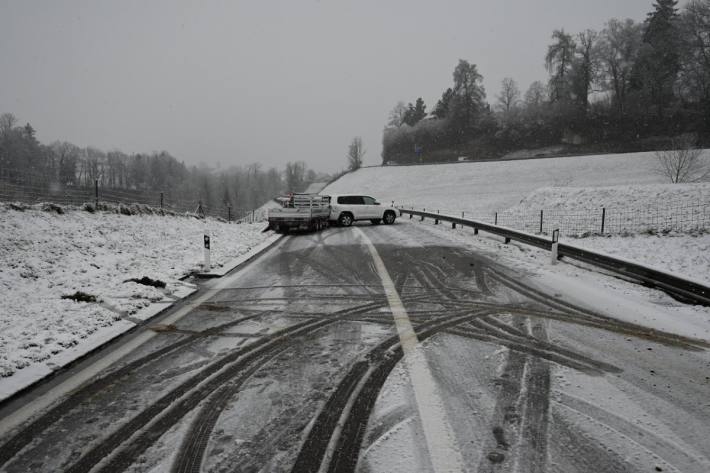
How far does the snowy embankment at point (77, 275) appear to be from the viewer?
441 cm

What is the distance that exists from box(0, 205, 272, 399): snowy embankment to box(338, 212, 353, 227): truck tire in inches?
304

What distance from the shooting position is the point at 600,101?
190ft

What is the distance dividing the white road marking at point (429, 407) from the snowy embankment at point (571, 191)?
17.5ft

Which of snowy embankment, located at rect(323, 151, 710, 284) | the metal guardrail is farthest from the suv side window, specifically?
the metal guardrail

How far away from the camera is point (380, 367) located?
3.81 m

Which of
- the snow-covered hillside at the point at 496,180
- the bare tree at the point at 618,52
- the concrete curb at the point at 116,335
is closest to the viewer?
the concrete curb at the point at 116,335

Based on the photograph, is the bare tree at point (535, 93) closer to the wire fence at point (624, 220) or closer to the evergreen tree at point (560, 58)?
the evergreen tree at point (560, 58)

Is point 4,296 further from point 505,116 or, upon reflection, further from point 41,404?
point 505,116

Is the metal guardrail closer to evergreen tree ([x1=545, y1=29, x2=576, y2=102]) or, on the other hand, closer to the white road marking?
the white road marking

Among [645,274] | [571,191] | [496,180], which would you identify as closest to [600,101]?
[496,180]

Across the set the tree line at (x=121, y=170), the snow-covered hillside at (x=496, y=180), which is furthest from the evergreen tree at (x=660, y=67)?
the tree line at (x=121, y=170)

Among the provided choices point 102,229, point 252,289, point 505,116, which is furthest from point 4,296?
point 505,116

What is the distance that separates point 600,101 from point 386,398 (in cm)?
6898

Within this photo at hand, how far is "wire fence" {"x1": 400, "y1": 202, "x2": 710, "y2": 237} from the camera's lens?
54.2 ft
